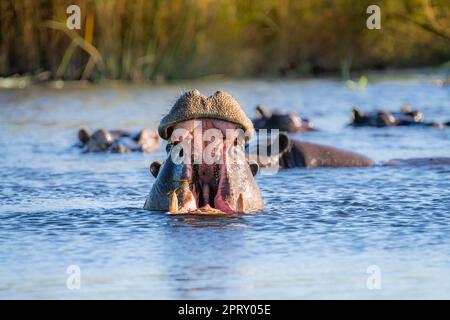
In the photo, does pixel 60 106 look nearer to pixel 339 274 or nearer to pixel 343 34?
pixel 343 34

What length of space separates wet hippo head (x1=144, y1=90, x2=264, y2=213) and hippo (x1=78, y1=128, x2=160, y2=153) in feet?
17.0

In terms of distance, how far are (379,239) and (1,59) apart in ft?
51.9

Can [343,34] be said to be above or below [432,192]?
above

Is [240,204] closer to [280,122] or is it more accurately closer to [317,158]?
[317,158]

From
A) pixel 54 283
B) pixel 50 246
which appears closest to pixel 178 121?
pixel 50 246

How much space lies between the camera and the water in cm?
582

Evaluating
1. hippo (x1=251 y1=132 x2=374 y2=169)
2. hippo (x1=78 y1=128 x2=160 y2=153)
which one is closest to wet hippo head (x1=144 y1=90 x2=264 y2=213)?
hippo (x1=251 y1=132 x2=374 y2=169)

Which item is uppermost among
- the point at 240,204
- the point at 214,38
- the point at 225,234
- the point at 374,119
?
the point at 214,38

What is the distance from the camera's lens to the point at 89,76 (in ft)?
73.5

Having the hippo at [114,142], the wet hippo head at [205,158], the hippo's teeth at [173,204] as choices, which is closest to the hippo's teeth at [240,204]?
the wet hippo head at [205,158]

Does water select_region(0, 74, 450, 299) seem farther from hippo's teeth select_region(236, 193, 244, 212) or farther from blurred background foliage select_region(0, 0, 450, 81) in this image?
blurred background foliage select_region(0, 0, 450, 81)

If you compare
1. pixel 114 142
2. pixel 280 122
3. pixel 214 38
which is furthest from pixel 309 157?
pixel 214 38

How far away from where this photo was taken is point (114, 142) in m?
13.0

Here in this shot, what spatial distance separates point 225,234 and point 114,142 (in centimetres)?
610
